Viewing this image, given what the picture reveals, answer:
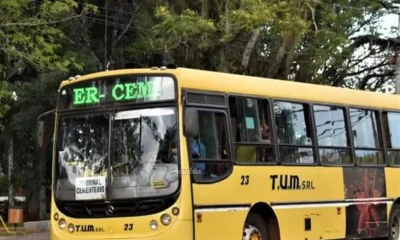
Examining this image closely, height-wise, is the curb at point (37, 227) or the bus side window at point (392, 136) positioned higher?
the bus side window at point (392, 136)

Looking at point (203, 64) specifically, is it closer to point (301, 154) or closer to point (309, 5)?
point (309, 5)

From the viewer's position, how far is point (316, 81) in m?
25.0

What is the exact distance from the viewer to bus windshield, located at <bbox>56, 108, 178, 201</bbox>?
9.47 metres

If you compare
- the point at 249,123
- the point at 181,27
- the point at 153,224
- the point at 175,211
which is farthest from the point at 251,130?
the point at 181,27

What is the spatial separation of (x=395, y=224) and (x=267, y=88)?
4.82 metres

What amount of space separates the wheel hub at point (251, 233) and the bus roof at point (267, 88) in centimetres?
215

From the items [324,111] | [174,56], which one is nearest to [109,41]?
[174,56]

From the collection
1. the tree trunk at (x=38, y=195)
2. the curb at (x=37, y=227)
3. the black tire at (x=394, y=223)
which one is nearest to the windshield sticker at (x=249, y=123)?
the black tire at (x=394, y=223)

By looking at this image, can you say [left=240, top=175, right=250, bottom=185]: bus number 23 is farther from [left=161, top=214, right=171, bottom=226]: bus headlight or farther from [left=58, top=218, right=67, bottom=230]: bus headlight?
[left=58, top=218, right=67, bottom=230]: bus headlight

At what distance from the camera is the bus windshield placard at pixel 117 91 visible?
9.77 meters

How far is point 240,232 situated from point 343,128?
3814mm

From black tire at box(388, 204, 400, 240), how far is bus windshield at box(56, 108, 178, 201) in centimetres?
631

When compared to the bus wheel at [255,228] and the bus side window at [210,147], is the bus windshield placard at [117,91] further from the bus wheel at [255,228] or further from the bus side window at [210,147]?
the bus wheel at [255,228]

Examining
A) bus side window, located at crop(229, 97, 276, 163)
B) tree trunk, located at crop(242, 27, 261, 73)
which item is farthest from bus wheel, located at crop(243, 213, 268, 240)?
tree trunk, located at crop(242, 27, 261, 73)
